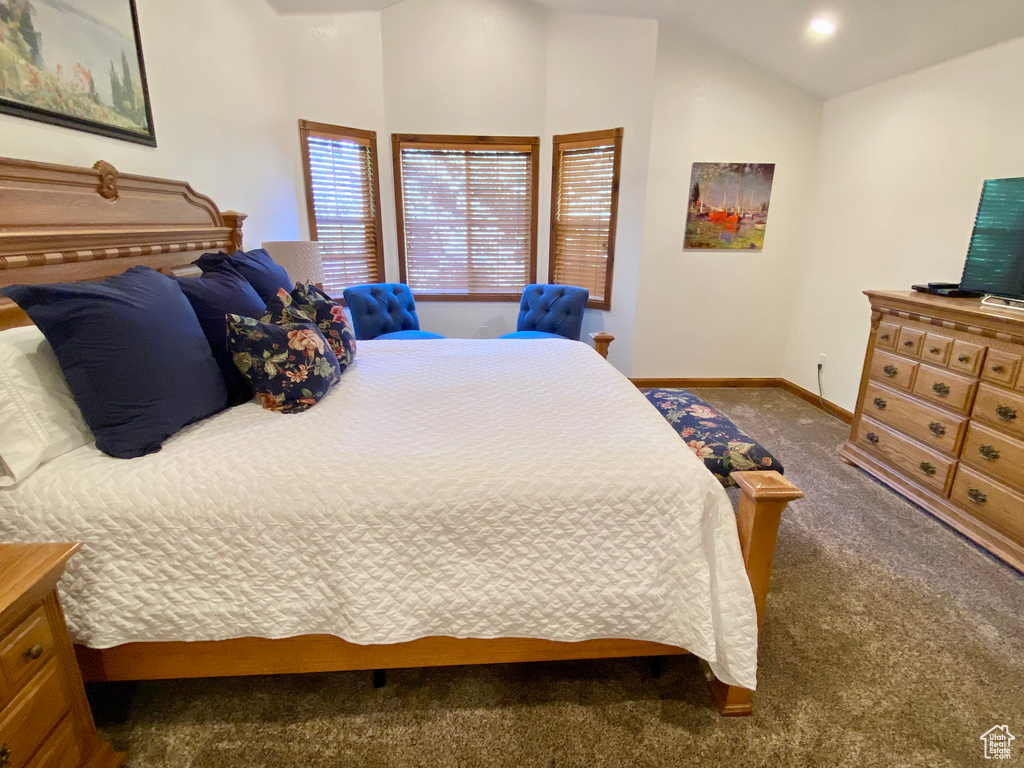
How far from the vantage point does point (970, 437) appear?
7.69ft

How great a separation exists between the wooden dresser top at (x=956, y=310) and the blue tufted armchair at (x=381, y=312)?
9.04ft

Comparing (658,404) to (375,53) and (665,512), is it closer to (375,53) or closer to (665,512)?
(665,512)

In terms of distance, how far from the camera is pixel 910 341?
104 inches

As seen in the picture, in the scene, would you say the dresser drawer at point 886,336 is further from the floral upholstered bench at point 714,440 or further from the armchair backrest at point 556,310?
the armchair backrest at point 556,310

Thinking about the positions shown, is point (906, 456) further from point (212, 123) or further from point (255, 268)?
point (212, 123)

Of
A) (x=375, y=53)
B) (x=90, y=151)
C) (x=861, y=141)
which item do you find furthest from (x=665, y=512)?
(x=375, y=53)

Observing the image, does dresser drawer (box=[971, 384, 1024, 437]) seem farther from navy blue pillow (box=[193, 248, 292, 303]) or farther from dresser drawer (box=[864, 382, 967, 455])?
navy blue pillow (box=[193, 248, 292, 303])

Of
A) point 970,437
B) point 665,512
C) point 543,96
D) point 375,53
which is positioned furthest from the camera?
point 543,96

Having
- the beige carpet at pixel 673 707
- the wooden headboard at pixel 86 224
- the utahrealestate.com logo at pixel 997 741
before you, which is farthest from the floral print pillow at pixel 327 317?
the utahrealestate.com logo at pixel 997 741

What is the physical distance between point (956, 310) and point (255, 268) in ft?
10.5

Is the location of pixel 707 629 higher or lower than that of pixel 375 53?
lower

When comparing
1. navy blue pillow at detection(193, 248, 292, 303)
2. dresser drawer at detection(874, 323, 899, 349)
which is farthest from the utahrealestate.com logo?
navy blue pillow at detection(193, 248, 292, 303)

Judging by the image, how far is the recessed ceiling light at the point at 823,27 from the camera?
301 centimetres

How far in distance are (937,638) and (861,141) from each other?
3.30 metres
